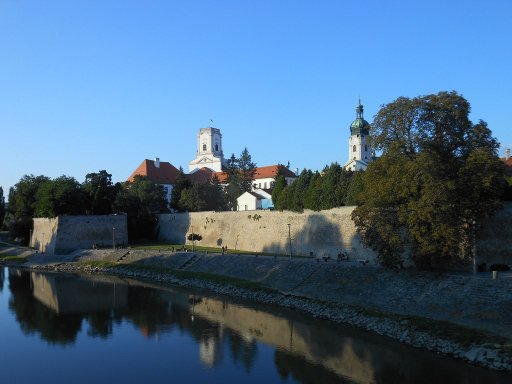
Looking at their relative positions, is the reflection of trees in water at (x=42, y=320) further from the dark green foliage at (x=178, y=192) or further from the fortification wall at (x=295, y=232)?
the dark green foliage at (x=178, y=192)

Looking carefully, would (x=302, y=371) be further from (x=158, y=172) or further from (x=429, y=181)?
(x=158, y=172)

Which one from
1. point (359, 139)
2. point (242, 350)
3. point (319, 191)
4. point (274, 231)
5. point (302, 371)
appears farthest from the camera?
point (359, 139)

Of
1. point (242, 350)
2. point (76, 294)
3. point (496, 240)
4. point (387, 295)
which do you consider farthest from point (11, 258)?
point (496, 240)

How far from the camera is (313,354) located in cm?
1794

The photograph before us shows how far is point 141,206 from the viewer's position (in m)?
54.0

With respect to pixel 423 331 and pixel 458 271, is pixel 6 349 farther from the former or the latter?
pixel 458 271

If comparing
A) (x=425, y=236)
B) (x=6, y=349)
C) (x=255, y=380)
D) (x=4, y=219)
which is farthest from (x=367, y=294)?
(x=4, y=219)

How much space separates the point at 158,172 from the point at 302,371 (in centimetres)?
6154

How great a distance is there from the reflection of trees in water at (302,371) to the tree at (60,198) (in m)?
38.5

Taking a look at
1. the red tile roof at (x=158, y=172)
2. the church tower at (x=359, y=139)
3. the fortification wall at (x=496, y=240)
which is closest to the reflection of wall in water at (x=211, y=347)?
the fortification wall at (x=496, y=240)

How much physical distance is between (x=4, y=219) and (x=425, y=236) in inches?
2613

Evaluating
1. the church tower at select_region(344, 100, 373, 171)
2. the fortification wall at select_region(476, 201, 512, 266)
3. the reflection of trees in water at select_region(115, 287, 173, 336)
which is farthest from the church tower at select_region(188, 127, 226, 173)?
the fortification wall at select_region(476, 201, 512, 266)

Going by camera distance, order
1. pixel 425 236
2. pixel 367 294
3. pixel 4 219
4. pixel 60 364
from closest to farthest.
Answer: pixel 60 364 → pixel 425 236 → pixel 367 294 → pixel 4 219

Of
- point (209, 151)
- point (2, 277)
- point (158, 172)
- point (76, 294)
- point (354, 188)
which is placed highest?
point (209, 151)
